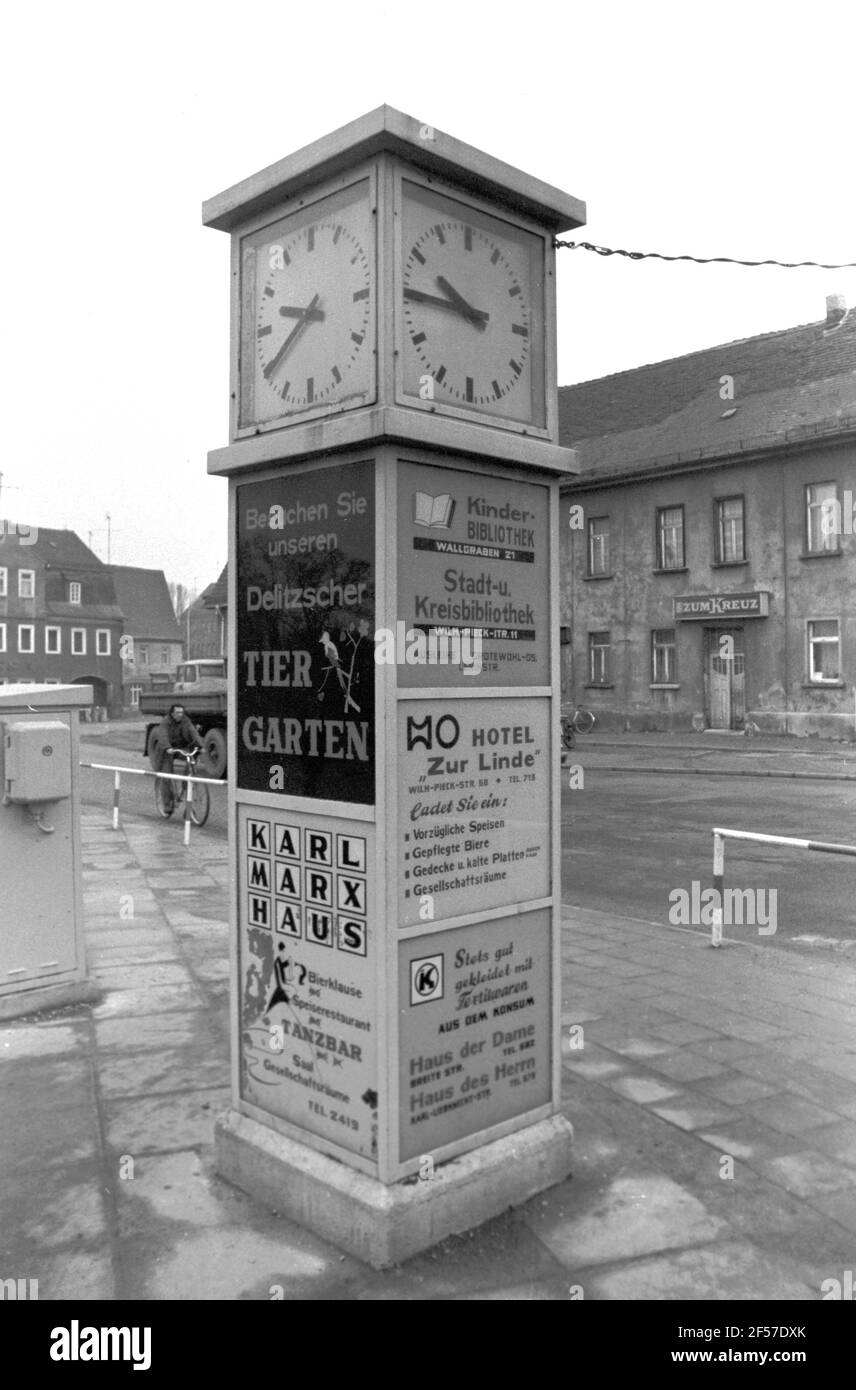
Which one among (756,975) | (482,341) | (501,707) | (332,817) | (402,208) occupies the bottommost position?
(756,975)

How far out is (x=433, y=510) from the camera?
346cm

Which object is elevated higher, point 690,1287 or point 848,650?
point 848,650

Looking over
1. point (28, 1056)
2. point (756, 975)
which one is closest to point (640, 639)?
point (756, 975)

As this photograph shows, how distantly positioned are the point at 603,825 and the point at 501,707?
395 inches

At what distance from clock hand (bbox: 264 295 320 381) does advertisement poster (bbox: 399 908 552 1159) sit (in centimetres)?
192

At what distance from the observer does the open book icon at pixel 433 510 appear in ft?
11.2

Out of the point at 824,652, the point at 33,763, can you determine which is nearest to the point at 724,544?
the point at 824,652

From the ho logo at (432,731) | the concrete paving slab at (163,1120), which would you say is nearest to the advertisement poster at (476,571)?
the ho logo at (432,731)

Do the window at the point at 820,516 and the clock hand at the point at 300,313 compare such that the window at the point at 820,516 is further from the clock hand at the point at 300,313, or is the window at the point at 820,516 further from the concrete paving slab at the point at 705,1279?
the concrete paving slab at the point at 705,1279

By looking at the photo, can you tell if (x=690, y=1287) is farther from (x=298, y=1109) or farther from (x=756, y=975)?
(x=756, y=975)

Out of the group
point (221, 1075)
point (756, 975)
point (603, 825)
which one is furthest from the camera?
point (603, 825)

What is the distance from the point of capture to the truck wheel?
68.0 feet

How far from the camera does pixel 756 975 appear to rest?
256 inches

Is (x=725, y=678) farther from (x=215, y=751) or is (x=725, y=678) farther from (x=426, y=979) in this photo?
(x=426, y=979)
